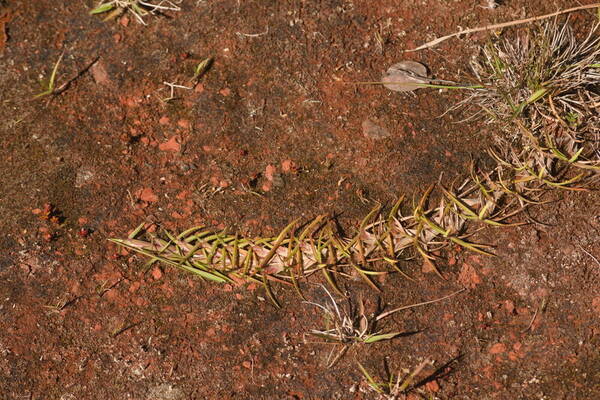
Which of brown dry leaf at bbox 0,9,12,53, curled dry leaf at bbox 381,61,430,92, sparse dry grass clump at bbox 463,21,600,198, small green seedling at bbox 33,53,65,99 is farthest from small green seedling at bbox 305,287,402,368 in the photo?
brown dry leaf at bbox 0,9,12,53

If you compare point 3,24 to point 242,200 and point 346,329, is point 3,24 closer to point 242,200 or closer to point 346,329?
point 242,200

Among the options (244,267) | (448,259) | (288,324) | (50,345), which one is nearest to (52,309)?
(50,345)

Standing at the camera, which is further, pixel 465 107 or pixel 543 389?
pixel 465 107

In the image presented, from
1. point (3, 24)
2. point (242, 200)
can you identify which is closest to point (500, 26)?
point (242, 200)

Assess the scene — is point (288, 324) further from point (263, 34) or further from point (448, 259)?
point (263, 34)

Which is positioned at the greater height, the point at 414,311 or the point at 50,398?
the point at 414,311

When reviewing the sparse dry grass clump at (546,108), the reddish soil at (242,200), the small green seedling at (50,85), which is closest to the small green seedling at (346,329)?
the reddish soil at (242,200)
